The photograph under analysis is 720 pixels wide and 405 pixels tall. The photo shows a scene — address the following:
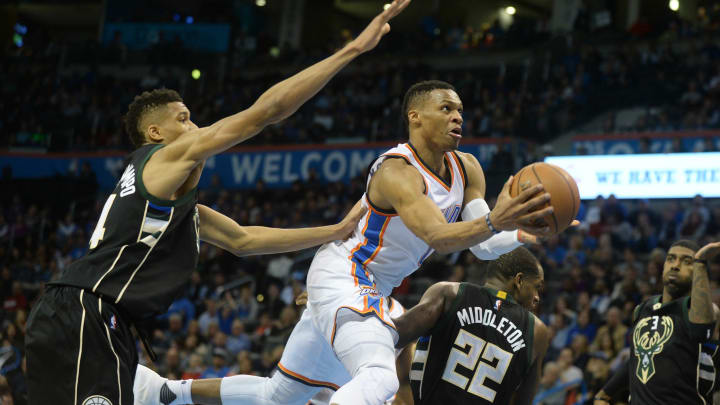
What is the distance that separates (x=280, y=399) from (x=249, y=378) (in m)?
0.24

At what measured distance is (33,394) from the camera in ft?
13.1

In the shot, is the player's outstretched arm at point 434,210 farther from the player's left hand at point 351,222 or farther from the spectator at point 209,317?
the spectator at point 209,317

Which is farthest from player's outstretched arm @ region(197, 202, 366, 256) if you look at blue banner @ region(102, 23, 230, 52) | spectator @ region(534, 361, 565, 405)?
blue banner @ region(102, 23, 230, 52)

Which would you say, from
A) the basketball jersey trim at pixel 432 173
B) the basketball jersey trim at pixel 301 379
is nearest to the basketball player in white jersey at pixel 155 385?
the basketball jersey trim at pixel 301 379

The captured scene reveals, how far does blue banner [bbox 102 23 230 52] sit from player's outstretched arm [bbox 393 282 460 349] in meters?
24.8

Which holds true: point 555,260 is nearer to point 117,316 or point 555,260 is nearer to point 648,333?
point 648,333

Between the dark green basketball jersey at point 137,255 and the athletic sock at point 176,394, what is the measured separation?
123cm

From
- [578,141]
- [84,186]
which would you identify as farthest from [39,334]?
[84,186]

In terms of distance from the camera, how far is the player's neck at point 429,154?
518 centimetres

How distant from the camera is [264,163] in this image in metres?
21.6

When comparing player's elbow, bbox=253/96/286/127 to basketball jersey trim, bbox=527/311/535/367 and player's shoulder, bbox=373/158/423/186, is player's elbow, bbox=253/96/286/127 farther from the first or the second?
basketball jersey trim, bbox=527/311/535/367

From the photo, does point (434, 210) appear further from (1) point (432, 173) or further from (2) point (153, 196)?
(2) point (153, 196)

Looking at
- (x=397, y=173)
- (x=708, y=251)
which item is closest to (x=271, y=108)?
(x=397, y=173)

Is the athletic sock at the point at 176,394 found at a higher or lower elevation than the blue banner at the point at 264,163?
lower
